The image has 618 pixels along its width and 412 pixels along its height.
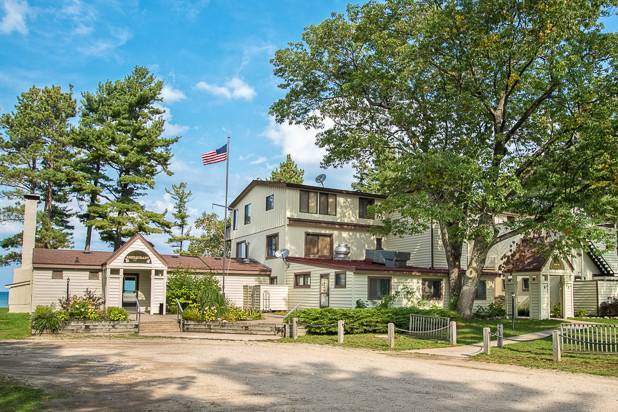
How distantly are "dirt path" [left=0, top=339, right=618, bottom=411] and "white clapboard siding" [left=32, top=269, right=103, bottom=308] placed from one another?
13.3 meters

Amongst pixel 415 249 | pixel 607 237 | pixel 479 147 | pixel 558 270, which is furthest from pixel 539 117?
pixel 415 249

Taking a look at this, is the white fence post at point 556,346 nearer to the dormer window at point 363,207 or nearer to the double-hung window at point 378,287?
the double-hung window at point 378,287

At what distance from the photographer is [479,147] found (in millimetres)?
27344

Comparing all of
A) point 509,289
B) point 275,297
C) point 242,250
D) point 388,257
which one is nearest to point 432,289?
point 388,257

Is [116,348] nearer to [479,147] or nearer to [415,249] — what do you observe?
[479,147]

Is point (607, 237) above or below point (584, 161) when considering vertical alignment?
below

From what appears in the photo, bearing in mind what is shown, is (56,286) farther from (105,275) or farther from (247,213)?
(247,213)

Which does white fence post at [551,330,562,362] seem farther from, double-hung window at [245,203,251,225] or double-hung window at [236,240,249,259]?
double-hung window at [245,203,251,225]

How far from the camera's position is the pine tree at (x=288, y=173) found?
61.1m

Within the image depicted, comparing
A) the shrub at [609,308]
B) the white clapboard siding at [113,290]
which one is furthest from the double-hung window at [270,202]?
the shrub at [609,308]

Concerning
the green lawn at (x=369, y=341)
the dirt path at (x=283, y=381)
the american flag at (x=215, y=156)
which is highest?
the american flag at (x=215, y=156)

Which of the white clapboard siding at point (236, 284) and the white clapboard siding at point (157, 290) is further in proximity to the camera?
the white clapboard siding at point (236, 284)

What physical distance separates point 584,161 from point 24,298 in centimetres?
3256

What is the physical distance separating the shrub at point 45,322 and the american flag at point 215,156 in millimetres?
12582
